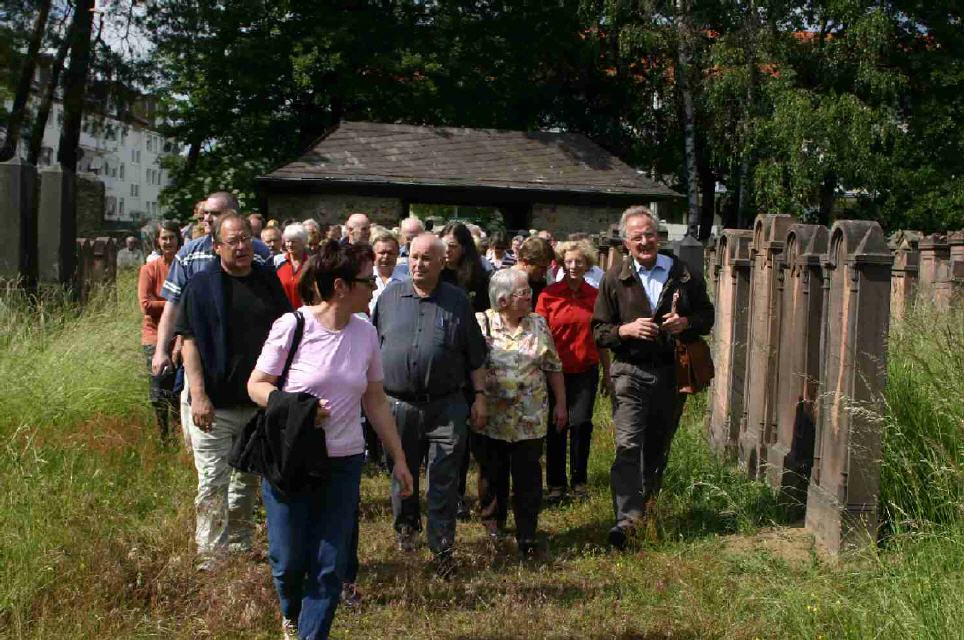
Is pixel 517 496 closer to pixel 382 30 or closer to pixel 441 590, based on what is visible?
pixel 441 590

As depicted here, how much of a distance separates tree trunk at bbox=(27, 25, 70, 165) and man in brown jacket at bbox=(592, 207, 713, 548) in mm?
24824

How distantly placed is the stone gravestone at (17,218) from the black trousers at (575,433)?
7.57 meters

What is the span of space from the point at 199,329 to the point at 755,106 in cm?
2831

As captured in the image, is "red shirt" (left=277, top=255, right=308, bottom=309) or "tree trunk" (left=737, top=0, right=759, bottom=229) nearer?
"red shirt" (left=277, top=255, right=308, bottom=309)

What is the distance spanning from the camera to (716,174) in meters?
40.5

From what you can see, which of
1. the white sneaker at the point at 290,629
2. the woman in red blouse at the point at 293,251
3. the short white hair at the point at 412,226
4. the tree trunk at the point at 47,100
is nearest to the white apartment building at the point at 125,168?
the tree trunk at the point at 47,100

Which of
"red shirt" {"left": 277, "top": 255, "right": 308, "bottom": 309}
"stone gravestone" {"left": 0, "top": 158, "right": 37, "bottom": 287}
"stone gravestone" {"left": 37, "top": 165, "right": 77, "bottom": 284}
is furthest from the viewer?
"stone gravestone" {"left": 37, "top": 165, "right": 77, "bottom": 284}

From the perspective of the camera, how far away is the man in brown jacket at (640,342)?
6.83m

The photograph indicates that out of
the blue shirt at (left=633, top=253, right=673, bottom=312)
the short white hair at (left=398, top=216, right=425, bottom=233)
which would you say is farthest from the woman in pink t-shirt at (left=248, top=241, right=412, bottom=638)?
the short white hair at (left=398, top=216, right=425, bottom=233)

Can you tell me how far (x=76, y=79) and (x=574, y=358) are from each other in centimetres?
2375

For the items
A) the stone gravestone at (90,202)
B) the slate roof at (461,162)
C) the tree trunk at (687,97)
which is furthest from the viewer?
the tree trunk at (687,97)

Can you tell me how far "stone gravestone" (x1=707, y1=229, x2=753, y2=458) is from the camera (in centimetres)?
901

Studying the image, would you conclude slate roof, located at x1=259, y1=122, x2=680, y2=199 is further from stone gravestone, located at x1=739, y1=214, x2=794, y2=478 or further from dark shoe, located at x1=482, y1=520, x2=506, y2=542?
dark shoe, located at x1=482, y1=520, x2=506, y2=542

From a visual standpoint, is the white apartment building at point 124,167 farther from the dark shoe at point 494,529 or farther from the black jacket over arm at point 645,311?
the black jacket over arm at point 645,311
